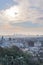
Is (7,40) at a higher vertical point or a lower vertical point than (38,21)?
lower

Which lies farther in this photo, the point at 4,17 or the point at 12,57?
the point at 4,17

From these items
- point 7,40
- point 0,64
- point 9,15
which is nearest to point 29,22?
point 9,15

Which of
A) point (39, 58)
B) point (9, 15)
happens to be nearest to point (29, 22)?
point (9, 15)

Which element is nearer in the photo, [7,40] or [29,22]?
[7,40]

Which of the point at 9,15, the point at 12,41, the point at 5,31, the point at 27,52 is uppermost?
the point at 9,15

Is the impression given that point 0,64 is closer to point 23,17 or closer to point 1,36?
point 1,36

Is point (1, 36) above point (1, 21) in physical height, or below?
below

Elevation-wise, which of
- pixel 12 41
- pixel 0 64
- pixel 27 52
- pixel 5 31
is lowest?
pixel 0 64

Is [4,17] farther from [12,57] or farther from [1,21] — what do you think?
[12,57]
